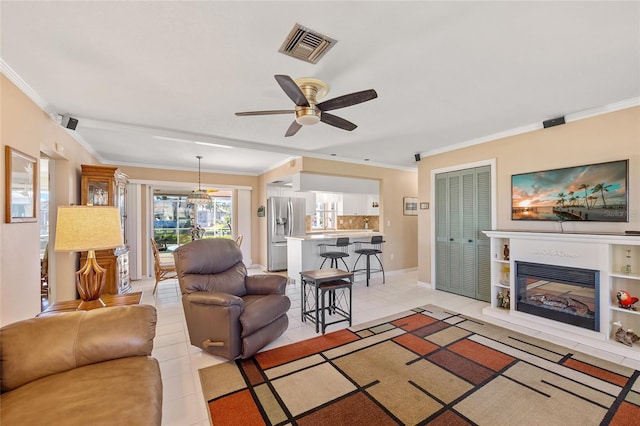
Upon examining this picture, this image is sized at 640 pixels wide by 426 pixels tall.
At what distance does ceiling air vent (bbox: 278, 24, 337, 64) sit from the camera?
180cm

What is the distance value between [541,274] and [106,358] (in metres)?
4.19

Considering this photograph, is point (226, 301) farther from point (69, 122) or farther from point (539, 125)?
point (539, 125)

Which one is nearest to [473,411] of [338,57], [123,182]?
[338,57]

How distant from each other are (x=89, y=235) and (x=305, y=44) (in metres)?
2.08

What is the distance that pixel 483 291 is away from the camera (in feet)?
14.0

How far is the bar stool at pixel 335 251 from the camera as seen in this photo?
4.91 m

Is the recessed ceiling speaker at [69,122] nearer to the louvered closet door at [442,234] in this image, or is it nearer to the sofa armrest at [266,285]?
the sofa armrest at [266,285]

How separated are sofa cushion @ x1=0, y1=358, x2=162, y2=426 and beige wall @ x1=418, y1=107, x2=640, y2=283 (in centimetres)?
436

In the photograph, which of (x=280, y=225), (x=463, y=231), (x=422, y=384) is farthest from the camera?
(x=280, y=225)

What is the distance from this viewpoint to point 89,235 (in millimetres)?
2033

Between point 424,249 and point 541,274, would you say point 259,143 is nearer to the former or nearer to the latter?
point 424,249

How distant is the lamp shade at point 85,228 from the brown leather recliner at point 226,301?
34.2 inches

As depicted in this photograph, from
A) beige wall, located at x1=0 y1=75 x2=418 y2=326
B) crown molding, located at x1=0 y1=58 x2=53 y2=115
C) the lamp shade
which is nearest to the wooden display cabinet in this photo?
beige wall, located at x1=0 y1=75 x2=418 y2=326

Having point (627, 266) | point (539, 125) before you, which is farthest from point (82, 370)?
point (539, 125)
